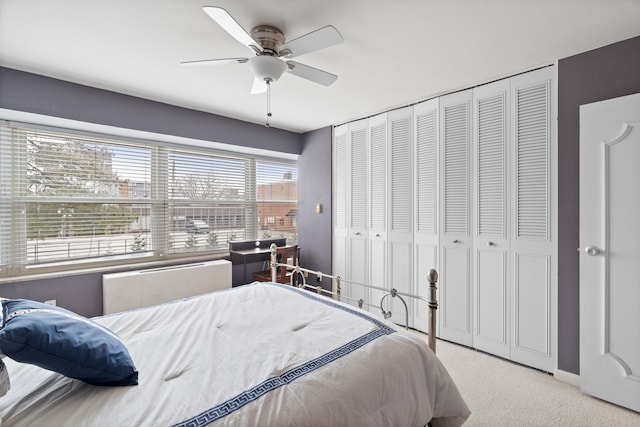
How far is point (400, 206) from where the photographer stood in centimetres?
356

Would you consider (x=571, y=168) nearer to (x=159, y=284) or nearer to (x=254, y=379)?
(x=254, y=379)

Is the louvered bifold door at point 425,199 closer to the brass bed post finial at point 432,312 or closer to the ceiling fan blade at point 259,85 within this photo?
the brass bed post finial at point 432,312

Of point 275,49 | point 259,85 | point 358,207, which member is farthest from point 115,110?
point 358,207

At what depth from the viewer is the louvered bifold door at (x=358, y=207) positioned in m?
3.93

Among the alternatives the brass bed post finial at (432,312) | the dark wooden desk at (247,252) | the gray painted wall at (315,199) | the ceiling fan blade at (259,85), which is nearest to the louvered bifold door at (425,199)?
the gray painted wall at (315,199)

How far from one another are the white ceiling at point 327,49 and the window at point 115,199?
2.59 ft

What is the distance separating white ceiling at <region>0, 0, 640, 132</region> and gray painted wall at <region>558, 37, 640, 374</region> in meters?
0.14

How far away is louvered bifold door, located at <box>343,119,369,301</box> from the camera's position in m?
3.93

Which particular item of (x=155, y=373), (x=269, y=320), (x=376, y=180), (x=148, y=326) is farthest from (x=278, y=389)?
(x=376, y=180)

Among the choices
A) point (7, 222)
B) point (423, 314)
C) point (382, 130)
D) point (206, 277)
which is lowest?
point (423, 314)

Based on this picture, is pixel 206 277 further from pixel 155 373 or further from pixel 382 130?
pixel 382 130

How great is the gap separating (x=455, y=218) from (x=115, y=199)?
3.67 metres

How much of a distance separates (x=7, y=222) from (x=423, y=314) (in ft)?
13.6

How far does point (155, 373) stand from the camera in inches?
51.7
